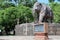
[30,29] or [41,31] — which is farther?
[30,29]

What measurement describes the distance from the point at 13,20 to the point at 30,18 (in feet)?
8.94

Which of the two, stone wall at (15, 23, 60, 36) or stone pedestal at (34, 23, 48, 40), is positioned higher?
stone pedestal at (34, 23, 48, 40)

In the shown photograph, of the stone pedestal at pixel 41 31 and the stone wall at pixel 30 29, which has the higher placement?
the stone pedestal at pixel 41 31

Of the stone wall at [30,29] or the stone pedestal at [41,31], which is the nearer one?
the stone pedestal at [41,31]

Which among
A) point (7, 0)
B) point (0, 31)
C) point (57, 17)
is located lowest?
point (0, 31)

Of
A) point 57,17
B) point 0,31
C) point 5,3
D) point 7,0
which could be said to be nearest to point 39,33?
point 57,17

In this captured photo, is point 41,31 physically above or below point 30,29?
above

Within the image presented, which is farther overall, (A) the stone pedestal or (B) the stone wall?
(B) the stone wall

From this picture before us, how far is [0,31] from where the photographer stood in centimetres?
3300

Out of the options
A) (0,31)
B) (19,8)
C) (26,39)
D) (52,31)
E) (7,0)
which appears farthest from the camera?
(7,0)

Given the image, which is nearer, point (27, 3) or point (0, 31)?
point (0, 31)

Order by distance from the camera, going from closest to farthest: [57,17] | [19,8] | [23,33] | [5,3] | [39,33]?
[39,33] < [23,33] < [57,17] < [19,8] < [5,3]

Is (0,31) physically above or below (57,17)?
below

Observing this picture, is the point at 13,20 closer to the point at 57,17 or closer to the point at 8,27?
the point at 8,27
